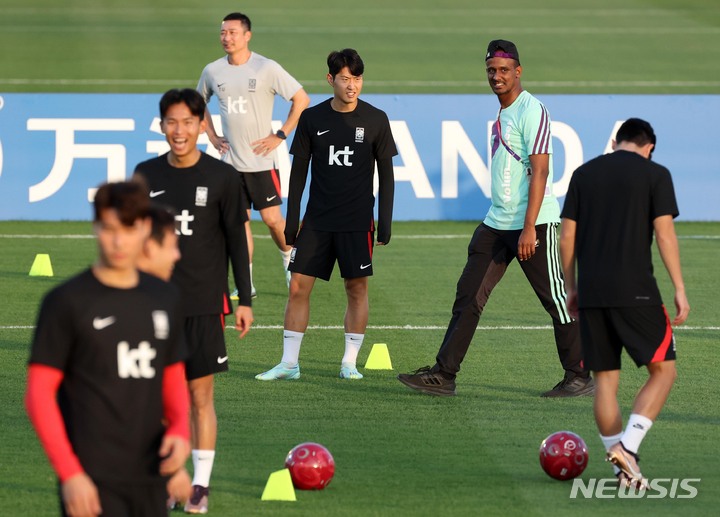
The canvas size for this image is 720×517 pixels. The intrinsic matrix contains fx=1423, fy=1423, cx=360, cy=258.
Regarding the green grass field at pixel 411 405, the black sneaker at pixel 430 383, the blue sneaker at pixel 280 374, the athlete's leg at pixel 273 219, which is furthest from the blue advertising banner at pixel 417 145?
the black sneaker at pixel 430 383

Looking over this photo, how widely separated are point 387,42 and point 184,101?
32032 mm

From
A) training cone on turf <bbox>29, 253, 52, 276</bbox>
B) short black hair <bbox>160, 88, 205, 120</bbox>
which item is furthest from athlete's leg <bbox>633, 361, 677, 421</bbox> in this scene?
training cone on turf <bbox>29, 253, 52, 276</bbox>

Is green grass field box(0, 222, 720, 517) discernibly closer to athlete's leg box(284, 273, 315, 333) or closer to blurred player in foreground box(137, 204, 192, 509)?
athlete's leg box(284, 273, 315, 333)

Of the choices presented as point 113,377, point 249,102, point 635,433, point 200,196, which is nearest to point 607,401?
point 635,433

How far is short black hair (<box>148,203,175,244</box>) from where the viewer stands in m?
5.12

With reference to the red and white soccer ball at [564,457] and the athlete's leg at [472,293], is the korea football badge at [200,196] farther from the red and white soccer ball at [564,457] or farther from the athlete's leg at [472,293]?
the athlete's leg at [472,293]

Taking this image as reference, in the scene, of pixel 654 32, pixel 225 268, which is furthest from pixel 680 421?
pixel 654 32

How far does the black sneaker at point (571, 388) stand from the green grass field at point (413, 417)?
0.16 m

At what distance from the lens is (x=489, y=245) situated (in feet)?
31.6

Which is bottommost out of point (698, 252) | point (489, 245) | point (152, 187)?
point (698, 252)

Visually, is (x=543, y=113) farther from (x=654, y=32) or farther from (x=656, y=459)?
(x=654, y=32)

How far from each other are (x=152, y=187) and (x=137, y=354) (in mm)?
2207

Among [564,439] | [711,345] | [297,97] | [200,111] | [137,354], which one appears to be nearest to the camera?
[137,354]

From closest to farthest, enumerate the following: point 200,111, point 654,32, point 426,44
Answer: point 200,111, point 426,44, point 654,32
